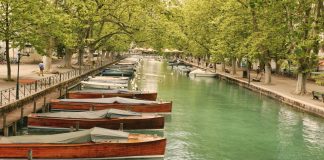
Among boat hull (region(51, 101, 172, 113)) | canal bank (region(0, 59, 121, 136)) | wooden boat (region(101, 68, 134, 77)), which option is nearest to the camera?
canal bank (region(0, 59, 121, 136))

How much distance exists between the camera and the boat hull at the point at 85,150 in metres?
21.5

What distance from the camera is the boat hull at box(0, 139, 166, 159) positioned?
21.5 metres

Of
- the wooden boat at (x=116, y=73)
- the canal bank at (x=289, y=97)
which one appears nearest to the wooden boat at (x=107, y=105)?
the canal bank at (x=289, y=97)

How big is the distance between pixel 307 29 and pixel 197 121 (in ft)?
57.0

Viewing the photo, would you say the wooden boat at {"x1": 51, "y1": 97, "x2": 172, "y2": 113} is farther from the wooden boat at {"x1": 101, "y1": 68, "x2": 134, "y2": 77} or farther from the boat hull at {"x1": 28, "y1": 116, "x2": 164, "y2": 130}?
the wooden boat at {"x1": 101, "y1": 68, "x2": 134, "y2": 77}

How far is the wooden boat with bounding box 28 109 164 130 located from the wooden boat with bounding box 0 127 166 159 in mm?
5501

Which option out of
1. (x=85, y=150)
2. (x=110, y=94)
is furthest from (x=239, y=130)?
(x=85, y=150)

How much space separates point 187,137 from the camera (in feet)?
102

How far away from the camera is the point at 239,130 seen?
111ft

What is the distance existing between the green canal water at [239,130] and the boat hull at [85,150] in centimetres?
190

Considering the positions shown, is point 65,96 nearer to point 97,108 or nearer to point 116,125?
point 97,108

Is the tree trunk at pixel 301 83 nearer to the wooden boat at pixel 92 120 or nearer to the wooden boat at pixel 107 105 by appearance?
the wooden boat at pixel 107 105

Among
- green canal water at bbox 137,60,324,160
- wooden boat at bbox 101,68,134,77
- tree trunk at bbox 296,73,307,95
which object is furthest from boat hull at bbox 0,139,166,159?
wooden boat at bbox 101,68,134,77

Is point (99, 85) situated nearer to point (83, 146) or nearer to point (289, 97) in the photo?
point (289, 97)
